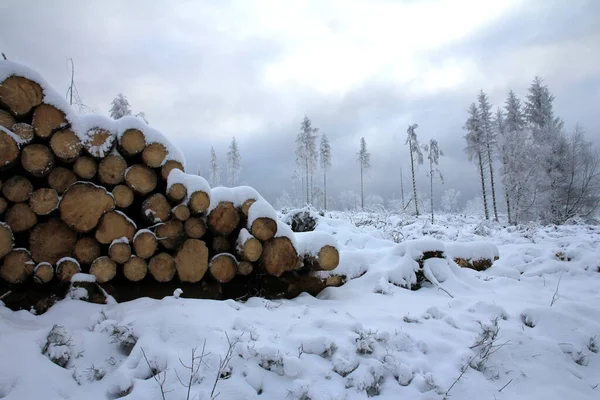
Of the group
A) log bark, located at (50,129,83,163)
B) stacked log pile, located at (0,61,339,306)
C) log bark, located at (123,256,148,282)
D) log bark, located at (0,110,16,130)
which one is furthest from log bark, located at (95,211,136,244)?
log bark, located at (0,110,16,130)

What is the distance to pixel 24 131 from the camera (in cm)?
305

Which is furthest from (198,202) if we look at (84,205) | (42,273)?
(42,273)

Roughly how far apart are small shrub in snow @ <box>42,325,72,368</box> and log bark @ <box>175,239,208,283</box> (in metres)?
1.21

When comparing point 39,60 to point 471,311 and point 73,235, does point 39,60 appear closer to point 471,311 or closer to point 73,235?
point 73,235

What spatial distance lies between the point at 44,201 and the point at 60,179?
0.27 metres

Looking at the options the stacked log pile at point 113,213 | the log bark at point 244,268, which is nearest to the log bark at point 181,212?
the stacked log pile at point 113,213

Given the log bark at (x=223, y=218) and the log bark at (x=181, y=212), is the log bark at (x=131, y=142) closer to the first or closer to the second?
the log bark at (x=181, y=212)

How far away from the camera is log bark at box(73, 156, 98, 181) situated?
3.24 meters

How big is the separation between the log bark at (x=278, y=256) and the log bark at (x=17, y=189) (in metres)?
2.50

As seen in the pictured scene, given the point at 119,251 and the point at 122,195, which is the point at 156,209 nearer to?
the point at 122,195

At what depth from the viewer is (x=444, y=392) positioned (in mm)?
2053

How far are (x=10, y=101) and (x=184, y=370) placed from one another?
3.10 m

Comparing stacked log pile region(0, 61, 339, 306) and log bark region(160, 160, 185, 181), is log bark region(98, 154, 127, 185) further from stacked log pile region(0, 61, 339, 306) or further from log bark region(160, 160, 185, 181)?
log bark region(160, 160, 185, 181)

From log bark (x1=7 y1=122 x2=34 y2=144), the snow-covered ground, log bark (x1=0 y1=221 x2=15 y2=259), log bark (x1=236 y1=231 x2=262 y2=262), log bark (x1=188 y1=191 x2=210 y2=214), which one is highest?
log bark (x1=7 y1=122 x2=34 y2=144)
